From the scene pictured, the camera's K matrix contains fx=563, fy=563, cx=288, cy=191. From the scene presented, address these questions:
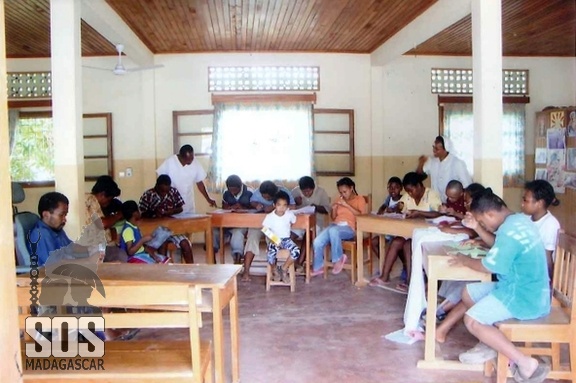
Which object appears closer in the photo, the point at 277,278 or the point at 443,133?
the point at 277,278

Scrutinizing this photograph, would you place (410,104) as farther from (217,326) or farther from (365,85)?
(217,326)

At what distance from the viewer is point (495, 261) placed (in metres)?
3.05

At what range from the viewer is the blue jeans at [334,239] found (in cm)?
595

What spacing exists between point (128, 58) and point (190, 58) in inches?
35.6

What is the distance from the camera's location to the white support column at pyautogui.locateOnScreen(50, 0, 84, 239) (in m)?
4.85

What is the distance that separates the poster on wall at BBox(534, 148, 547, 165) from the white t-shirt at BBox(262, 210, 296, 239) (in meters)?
4.76

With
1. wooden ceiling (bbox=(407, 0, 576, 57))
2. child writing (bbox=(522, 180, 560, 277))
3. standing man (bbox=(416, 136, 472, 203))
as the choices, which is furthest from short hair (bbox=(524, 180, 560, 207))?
wooden ceiling (bbox=(407, 0, 576, 57))

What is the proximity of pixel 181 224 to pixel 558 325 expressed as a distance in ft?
12.3

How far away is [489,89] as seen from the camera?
495cm

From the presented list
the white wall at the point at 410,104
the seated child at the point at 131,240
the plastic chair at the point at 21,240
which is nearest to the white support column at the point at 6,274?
the plastic chair at the point at 21,240

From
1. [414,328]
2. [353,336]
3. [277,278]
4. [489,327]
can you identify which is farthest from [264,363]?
[277,278]

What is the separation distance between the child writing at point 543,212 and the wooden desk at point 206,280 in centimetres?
213

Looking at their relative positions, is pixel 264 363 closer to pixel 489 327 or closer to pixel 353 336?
pixel 353 336

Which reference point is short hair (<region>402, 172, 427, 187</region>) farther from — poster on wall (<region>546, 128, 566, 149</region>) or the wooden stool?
poster on wall (<region>546, 128, 566, 149</region>)
